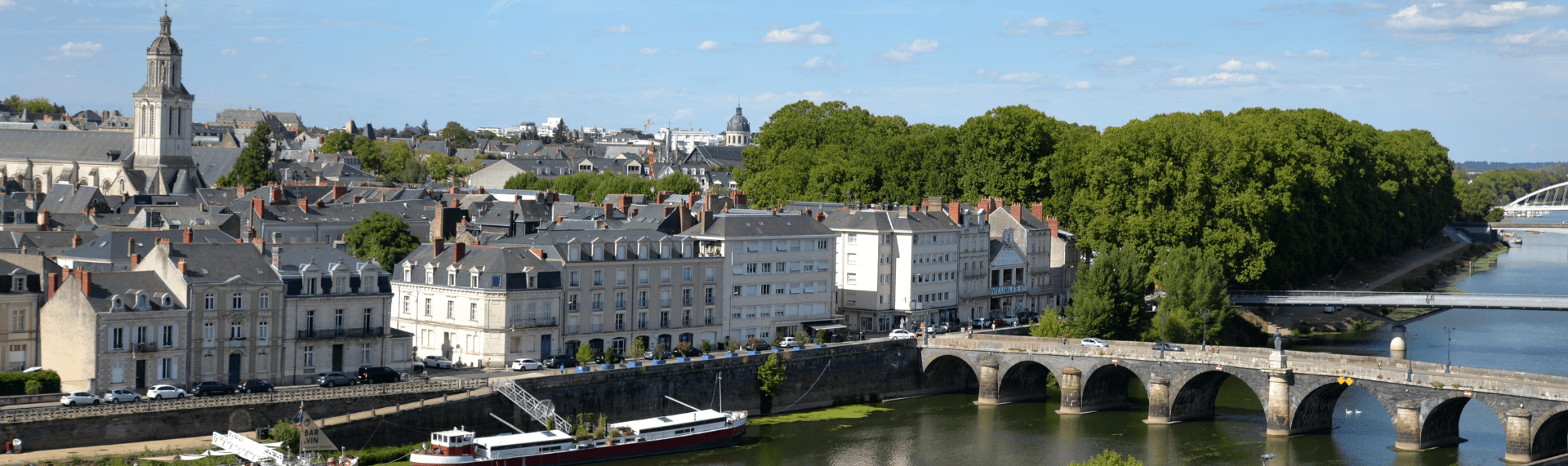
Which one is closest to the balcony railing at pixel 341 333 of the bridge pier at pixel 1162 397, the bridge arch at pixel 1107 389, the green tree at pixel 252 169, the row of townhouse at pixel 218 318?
the row of townhouse at pixel 218 318

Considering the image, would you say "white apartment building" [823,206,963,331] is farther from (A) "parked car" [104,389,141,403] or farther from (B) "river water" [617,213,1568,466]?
(A) "parked car" [104,389,141,403]

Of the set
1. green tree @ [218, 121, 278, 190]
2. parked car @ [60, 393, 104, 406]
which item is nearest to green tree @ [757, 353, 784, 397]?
parked car @ [60, 393, 104, 406]

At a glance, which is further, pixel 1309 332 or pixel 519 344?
pixel 1309 332

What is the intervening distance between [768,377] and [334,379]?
1743cm

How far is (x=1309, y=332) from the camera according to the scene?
9825 cm

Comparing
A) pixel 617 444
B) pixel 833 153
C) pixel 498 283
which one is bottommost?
pixel 617 444

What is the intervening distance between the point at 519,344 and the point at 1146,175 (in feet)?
145

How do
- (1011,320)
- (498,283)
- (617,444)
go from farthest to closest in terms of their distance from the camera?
(1011,320), (498,283), (617,444)

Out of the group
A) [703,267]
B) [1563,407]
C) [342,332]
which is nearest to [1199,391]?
[1563,407]

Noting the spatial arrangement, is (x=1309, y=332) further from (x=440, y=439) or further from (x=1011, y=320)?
(x=440, y=439)

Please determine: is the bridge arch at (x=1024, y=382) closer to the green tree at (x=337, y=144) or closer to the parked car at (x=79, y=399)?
the parked car at (x=79, y=399)

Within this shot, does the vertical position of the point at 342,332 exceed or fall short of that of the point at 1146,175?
it falls short

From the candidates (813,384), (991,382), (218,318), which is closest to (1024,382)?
(991,382)

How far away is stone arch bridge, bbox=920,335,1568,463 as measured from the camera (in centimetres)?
5872
